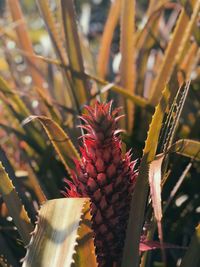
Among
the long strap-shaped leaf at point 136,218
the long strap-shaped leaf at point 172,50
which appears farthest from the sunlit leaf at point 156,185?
the long strap-shaped leaf at point 172,50

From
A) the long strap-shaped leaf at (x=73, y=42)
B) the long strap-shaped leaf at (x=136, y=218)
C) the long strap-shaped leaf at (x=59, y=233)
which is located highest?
the long strap-shaped leaf at (x=73, y=42)

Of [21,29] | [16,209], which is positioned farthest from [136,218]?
[21,29]

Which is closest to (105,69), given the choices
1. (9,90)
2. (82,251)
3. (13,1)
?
(13,1)

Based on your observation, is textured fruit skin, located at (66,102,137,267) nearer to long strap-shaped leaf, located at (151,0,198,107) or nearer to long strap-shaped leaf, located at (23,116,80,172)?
long strap-shaped leaf, located at (23,116,80,172)

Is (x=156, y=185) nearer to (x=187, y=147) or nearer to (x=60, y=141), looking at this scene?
(x=187, y=147)

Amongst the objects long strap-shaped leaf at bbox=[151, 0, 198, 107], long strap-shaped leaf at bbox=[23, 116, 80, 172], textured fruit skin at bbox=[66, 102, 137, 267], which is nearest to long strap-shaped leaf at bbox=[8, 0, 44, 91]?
long strap-shaped leaf at bbox=[151, 0, 198, 107]

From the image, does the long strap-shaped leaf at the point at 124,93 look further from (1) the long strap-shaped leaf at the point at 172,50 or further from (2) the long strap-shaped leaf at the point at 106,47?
(2) the long strap-shaped leaf at the point at 106,47
